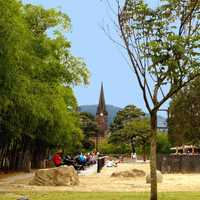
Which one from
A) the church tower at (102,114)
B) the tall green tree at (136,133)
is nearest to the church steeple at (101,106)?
the church tower at (102,114)

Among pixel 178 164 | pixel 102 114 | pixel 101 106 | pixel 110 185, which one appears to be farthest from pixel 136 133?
pixel 110 185

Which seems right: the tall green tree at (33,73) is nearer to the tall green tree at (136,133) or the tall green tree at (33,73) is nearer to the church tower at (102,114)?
the tall green tree at (136,133)

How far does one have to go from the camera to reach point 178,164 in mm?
52344

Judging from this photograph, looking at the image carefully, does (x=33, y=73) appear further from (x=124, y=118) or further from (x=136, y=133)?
(x=124, y=118)

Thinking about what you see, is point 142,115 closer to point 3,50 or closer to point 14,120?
point 14,120

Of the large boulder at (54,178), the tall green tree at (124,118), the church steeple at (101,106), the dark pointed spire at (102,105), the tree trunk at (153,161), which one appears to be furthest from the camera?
the dark pointed spire at (102,105)

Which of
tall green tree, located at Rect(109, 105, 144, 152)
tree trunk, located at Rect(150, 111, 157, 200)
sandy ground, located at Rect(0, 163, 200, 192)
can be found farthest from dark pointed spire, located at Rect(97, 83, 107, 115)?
tree trunk, located at Rect(150, 111, 157, 200)

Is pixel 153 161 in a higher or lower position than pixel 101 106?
lower

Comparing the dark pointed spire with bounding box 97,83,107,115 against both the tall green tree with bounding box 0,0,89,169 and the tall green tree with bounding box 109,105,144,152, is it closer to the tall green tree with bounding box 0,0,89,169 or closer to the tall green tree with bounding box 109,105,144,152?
the tall green tree with bounding box 109,105,144,152

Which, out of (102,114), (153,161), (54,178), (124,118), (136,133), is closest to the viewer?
(153,161)

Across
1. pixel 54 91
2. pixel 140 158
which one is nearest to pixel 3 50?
pixel 54 91

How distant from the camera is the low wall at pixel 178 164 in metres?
52.1

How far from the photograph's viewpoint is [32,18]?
36188 millimetres

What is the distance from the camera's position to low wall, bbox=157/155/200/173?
52062 millimetres
